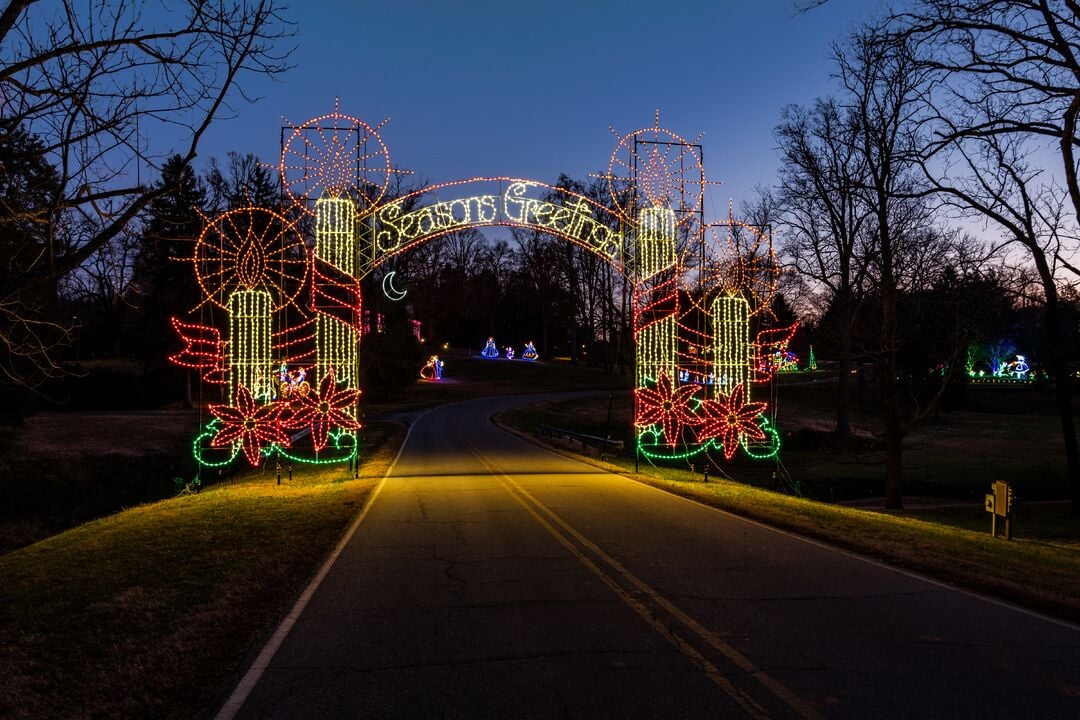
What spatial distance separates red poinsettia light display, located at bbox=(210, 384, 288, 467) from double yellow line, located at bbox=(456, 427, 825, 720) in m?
9.58

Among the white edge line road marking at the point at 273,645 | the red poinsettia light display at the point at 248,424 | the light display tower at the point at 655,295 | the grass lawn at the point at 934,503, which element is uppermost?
the light display tower at the point at 655,295

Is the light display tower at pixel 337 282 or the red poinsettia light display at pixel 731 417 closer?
the light display tower at pixel 337 282

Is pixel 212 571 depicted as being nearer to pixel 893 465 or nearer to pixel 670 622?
pixel 670 622

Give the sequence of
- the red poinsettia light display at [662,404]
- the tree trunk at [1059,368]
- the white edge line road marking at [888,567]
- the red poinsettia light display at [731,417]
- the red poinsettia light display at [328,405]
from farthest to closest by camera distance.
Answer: the red poinsettia light display at [731,417], the red poinsettia light display at [662,404], the red poinsettia light display at [328,405], the tree trunk at [1059,368], the white edge line road marking at [888,567]

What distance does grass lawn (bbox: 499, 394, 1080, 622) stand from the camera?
8750mm

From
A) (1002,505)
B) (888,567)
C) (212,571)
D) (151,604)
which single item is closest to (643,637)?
(888,567)

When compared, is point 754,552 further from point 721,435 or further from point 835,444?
point 835,444

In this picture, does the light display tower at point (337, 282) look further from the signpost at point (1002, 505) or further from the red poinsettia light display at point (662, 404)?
the signpost at point (1002, 505)

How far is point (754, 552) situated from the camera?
9.69 meters

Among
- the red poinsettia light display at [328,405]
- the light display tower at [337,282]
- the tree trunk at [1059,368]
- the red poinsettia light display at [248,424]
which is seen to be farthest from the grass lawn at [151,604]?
the tree trunk at [1059,368]

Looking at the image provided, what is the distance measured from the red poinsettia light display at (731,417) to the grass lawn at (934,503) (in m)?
1.26

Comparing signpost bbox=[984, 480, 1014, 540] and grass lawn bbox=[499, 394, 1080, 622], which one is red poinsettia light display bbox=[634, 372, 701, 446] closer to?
grass lawn bbox=[499, 394, 1080, 622]

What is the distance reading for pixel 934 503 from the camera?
22609 mm

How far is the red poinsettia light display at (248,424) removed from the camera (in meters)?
18.7
